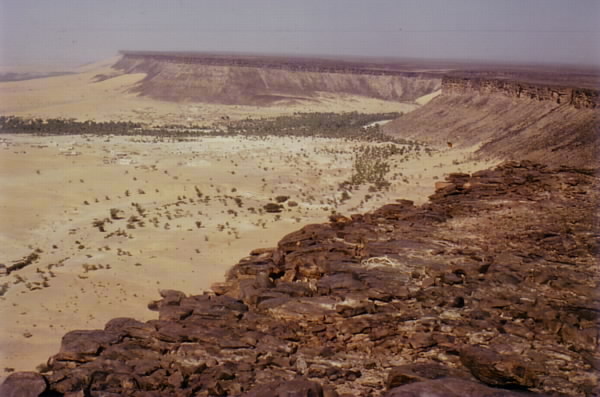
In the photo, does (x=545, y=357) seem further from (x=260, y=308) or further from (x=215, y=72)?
(x=215, y=72)

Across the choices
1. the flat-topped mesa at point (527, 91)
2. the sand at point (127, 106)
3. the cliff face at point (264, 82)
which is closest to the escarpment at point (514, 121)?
the flat-topped mesa at point (527, 91)

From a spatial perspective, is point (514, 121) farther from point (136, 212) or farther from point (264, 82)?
point (264, 82)

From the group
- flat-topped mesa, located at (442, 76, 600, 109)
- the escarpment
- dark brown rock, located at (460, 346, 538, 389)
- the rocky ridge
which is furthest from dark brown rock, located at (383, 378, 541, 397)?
flat-topped mesa, located at (442, 76, 600, 109)

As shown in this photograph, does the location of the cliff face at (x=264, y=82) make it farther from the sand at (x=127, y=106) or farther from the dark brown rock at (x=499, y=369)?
the dark brown rock at (x=499, y=369)

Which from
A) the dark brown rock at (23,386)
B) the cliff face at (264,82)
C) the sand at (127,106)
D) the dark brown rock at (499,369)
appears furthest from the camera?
the cliff face at (264,82)

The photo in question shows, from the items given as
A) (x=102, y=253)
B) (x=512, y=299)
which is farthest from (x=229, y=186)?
(x=512, y=299)

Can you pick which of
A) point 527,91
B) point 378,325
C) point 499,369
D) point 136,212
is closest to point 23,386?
point 378,325
